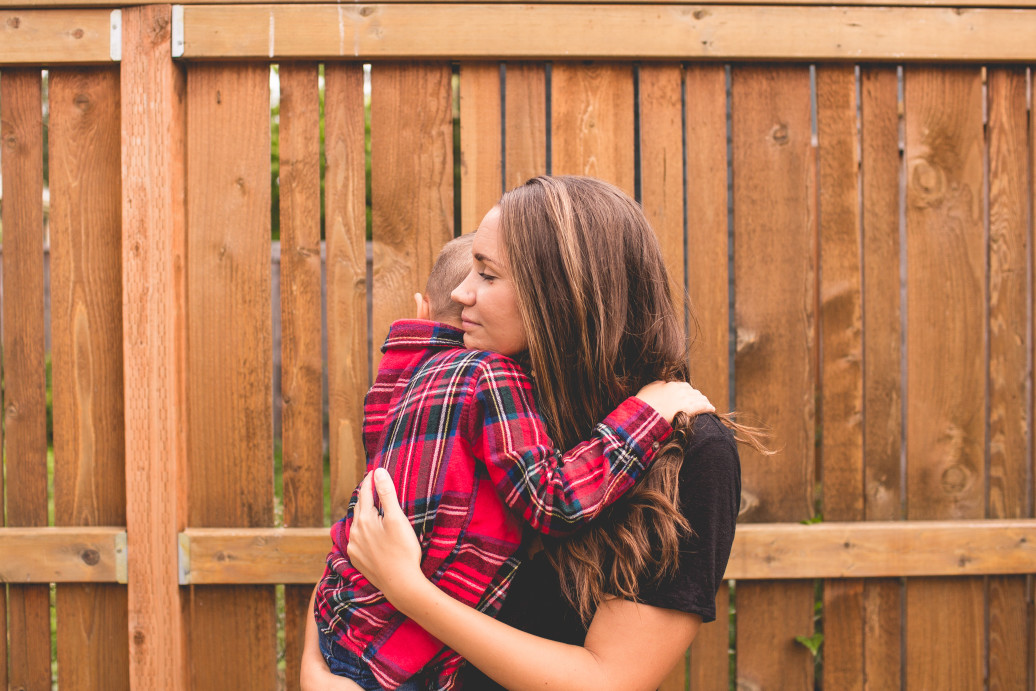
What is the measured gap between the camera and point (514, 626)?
4.22 ft

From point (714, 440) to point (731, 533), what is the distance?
0.57 ft

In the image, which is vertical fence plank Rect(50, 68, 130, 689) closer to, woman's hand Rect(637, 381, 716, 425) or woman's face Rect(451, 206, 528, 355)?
woman's face Rect(451, 206, 528, 355)

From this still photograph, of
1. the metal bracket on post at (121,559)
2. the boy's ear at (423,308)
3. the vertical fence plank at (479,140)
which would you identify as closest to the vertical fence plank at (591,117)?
the vertical fence plank at (479,140)

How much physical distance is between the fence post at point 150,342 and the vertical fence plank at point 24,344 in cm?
38

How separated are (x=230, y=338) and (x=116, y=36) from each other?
3.30ft

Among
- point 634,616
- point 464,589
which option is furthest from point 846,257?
point 464,589

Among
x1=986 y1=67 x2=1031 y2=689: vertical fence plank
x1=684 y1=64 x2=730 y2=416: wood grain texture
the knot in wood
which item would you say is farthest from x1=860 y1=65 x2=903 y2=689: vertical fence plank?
x1=684 y1=64 x2=730 y2=416: wood grain texture

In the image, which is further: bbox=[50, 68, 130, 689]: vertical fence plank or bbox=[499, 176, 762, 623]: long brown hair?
bbox=[50, 68, 130, 689]: vertical fence plank

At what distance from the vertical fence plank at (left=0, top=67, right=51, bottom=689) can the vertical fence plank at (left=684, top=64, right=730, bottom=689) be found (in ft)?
6.94

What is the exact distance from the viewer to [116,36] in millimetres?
2074

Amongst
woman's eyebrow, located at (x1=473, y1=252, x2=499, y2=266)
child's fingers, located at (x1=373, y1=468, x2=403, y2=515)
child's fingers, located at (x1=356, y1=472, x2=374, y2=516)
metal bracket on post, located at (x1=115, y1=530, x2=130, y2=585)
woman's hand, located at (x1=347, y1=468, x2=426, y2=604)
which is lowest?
metal bracket on post, located at (x1=115, y1=530, x2=130, y2=585)

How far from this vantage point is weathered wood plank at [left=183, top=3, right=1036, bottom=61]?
6.74 ft

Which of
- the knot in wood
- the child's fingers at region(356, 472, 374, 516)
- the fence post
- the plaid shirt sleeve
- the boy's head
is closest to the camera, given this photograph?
the plaid shirt sleeve

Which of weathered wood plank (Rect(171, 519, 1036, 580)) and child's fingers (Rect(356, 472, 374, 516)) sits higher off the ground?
child's fingers (Rect(356, 472, 374, 516))
